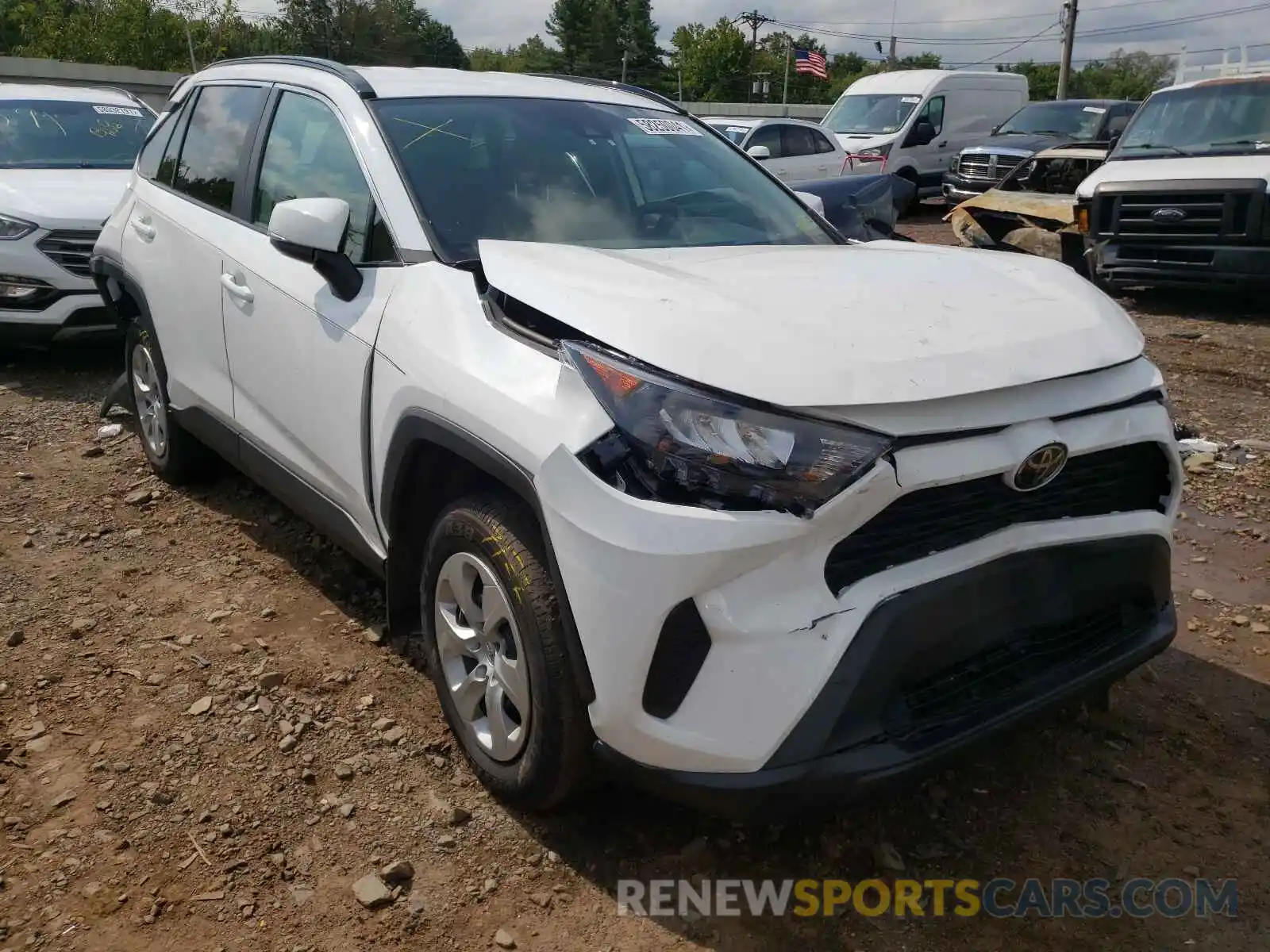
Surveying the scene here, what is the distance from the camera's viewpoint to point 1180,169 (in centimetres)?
851

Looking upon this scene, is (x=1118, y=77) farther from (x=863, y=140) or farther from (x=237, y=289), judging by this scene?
(x=237, y=289)

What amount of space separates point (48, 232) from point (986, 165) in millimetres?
12465

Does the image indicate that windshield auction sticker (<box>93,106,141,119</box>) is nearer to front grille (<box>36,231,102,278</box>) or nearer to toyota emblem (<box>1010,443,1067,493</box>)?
front grille (<box>36,231,102,278</box>)

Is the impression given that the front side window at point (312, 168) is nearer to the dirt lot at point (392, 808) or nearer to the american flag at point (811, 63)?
the dirt lot at point (392, 808)

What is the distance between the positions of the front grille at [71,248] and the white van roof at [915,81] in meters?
14.2

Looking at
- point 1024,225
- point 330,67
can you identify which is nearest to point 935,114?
point 1024,225

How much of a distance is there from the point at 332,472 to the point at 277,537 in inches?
51.3

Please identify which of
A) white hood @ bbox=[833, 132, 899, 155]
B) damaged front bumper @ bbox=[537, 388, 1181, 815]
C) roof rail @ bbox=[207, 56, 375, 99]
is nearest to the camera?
damaged front bumper @ bbox=[537, 388, 1181, 815]

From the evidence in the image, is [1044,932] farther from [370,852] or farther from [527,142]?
[527,142]

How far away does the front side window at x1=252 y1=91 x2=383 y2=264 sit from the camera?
297cm

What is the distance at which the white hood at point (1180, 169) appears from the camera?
26.5 ft

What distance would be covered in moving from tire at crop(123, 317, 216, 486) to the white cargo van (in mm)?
13336

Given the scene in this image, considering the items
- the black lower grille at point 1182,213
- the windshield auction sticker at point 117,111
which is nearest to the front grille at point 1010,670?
the black lower grille at point 1182,213

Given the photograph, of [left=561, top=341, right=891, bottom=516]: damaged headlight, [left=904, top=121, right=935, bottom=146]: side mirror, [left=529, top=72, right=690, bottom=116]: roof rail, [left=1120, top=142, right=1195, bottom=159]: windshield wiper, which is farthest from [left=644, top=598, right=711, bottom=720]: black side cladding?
[left=904, top=121, right=935, bottom=146]: side mirror
